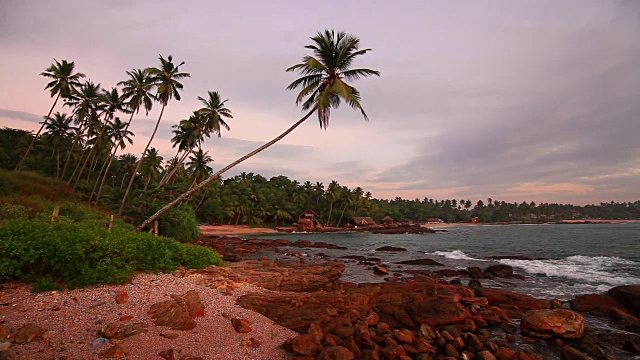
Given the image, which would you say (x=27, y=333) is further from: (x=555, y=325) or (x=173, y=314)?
(x=555, y=325)

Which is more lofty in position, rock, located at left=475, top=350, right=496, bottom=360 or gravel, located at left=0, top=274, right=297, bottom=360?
gravel, located at left=0, top=274, right=297, bottom=360

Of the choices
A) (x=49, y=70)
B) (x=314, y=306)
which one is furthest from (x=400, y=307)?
(x=49, y=70)

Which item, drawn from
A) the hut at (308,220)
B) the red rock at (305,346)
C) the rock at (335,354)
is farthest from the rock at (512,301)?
the hut at (308,220)

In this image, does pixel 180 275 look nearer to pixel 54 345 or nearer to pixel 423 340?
pixel 54 345

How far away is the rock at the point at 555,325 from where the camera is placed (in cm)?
875

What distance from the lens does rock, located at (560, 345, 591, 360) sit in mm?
7645

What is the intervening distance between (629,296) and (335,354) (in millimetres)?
12536

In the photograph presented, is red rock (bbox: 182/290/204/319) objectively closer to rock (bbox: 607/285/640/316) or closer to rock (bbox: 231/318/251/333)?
rock (bbox: 231/318/251/333)

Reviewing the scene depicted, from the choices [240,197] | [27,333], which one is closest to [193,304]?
[27,333]

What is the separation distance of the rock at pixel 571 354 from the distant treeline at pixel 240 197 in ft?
83.1

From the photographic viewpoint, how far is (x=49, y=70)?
30.1 metres

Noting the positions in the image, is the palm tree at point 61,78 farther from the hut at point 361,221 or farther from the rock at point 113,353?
the hut at point 361,221

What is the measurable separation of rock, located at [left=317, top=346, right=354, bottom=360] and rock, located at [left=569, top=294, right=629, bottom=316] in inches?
419

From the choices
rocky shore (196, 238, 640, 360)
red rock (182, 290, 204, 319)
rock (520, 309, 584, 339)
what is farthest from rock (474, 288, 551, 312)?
red rock (182, 290, 204, 319)
